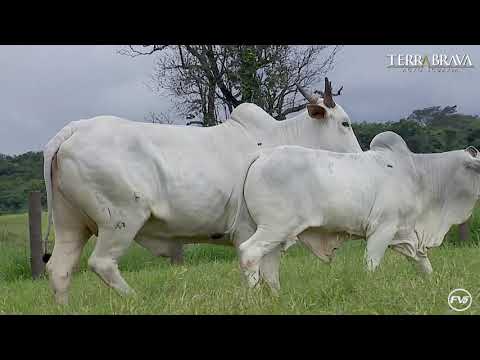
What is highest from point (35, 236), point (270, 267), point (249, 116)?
point (249, 116)

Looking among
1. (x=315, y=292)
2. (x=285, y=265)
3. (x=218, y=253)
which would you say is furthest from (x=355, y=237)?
→ (x=218, y=253)

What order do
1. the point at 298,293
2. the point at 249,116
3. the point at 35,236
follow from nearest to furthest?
the point at 298,293, the point at 249,116, the point at 35,236

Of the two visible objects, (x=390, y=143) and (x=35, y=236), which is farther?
(x=35, y=236)

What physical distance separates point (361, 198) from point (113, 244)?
5.81 feet


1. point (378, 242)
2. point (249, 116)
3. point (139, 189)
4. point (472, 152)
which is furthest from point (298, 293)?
point (472, 152)

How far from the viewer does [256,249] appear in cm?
436

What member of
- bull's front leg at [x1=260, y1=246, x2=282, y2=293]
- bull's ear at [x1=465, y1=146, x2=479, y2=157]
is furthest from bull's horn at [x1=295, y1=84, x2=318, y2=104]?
bull's front leg at [x1=260, y1=246, x2=282, y2=293]

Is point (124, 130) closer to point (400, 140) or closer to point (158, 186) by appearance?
point (158, 186)

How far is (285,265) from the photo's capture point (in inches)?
256

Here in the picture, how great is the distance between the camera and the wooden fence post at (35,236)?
26.7 ft

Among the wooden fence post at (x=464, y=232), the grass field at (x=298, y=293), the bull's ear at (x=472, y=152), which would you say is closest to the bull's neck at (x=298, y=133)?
the grass field at (x=298, y=293)

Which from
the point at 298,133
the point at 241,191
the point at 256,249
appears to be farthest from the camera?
the point at 298,133

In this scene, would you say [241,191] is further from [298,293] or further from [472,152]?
[472,152]

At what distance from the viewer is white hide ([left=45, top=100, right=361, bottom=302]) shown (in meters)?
4.47
